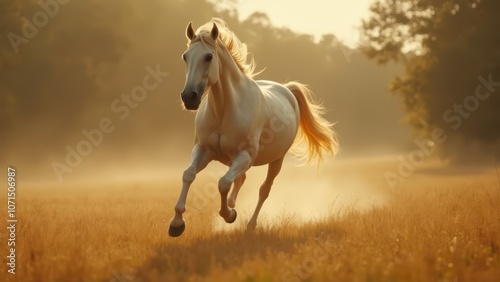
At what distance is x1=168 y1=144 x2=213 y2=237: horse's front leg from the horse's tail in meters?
3.70

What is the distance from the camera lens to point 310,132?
11.3 metres

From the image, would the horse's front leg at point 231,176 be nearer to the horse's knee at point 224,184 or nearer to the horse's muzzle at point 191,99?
the horse's knee at point 224,184

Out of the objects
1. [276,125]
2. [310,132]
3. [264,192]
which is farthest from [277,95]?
[310,132]

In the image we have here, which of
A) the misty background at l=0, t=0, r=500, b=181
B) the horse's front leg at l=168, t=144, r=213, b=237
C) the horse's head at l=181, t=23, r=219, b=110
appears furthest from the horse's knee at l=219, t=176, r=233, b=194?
the misty background at l=0, t=0, r=500, b=181

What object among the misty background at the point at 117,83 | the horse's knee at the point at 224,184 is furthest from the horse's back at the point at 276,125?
the misty background at the point at 117,83

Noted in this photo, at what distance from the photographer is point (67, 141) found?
37531 millimetres

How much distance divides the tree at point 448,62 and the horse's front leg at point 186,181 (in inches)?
948

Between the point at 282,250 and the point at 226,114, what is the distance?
6.43ft

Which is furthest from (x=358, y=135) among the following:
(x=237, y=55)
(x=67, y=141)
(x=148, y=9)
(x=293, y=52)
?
(x=237, y=55)

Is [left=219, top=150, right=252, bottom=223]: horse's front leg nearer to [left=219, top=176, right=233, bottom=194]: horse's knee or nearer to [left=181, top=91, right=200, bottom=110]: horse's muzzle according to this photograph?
[left=219, top=176, right=233, bottom=194]: horse's knee

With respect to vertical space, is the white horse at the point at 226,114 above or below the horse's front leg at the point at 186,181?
above

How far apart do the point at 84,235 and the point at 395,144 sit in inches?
2837

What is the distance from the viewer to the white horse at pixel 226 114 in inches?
271

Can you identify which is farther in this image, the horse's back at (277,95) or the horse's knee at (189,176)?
the horse's back at (277,95)
